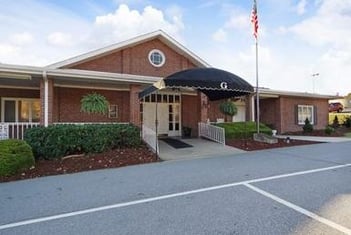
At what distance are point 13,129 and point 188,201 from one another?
1079 cm

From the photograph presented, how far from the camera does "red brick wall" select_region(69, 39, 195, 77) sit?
1741 cm

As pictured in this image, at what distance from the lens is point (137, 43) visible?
18156mm

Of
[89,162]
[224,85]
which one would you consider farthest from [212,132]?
[89,162]

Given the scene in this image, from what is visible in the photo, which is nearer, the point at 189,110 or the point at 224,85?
the point at 224,85

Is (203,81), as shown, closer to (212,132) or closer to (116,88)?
(212,132)

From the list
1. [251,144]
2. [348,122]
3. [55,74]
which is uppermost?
[55,74]

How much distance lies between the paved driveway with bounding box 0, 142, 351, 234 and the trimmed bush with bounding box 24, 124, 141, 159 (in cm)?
275

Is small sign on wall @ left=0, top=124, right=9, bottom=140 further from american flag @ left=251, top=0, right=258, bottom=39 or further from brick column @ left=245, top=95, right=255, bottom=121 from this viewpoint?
brick column @ left=245, top=95, right=255, bottom=121

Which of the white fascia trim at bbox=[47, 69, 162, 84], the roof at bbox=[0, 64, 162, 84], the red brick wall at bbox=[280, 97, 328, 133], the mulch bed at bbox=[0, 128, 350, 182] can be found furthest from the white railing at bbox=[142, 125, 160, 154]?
the red brick wall at bbox=[280, 97, 328, 133]

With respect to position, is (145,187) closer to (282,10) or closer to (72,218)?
(72,218)

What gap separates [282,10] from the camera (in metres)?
14.7

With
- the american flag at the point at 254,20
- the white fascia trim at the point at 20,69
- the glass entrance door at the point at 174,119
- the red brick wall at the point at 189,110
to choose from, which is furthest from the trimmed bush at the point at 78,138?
the american flag at the point at 254,20

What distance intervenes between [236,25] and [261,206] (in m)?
15.2

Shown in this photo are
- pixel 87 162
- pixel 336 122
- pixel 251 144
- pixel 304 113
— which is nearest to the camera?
pixel 87 162
